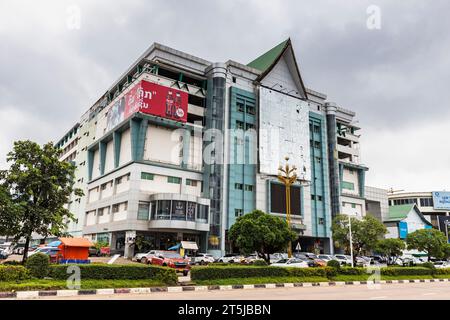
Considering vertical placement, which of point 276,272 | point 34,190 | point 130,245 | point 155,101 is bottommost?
point 276,272

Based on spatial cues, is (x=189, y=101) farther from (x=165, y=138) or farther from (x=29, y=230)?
(x=29, y=230)

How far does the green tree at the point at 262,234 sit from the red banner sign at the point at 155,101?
25.9 meters

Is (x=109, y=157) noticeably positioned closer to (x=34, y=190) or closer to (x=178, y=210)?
(x=178, y=210)

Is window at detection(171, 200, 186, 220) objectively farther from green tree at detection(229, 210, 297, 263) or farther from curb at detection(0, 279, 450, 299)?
curb at detection(0, 279, 450, 299)

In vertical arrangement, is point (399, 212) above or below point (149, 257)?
above

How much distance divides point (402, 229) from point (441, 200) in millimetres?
24579

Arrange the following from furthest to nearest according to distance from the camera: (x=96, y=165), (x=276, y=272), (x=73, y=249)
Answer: (x=96, y=165) < (x=73, y=249) < (x=276, y=272)

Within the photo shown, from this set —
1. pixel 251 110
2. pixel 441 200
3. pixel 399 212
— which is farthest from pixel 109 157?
pixel 441 200

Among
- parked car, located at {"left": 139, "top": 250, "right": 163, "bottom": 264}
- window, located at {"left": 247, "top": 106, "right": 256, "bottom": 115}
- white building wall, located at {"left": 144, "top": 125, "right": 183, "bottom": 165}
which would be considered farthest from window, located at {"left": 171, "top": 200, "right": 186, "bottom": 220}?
window, located at {"left": 247, "top": 106, "right": 256, "bottom": 115}

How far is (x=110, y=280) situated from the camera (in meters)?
17.1

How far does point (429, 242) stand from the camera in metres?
45.7

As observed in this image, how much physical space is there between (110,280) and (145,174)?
3235 centimetres
